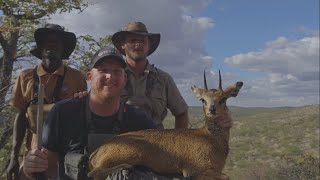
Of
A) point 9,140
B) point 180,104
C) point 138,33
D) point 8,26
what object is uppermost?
point 8,26

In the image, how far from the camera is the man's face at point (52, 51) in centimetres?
668

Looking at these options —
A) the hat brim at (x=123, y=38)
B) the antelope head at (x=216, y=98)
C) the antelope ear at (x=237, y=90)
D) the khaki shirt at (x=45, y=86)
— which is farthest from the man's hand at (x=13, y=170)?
the antelope ear at (x=237, y=90)

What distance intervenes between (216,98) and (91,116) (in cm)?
153

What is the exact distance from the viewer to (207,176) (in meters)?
5.18

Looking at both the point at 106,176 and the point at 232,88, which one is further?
the point at 232,88

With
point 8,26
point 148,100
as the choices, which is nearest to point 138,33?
point 148,100

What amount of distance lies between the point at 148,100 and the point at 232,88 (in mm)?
1584

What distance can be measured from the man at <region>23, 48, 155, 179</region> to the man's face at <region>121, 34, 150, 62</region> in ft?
6.03

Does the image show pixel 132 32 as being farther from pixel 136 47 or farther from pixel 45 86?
pixel 45 86

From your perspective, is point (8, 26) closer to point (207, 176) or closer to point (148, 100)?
point (148, 100)

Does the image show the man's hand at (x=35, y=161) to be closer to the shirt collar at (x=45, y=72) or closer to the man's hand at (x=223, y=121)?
the shirt collar at (x=45, y=72)

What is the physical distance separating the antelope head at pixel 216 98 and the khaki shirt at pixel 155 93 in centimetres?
128

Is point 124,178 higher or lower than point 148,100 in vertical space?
lower

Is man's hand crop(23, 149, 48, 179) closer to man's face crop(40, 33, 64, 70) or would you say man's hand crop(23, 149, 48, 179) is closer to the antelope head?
man's face crop(40, 33, 64, 70)
